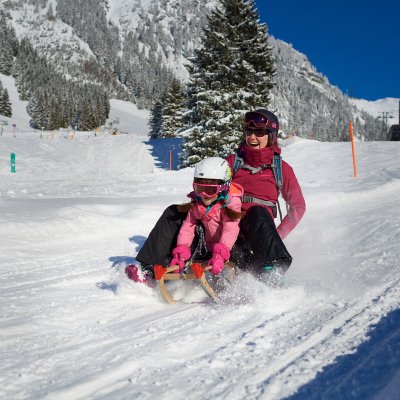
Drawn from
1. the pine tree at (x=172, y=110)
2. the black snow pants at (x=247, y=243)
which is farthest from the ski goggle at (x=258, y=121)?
the pine tree at (x=172, y=110)

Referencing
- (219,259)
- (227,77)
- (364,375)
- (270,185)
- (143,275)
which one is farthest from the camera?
(227,77)

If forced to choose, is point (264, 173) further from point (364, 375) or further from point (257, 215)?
point (364, 375)

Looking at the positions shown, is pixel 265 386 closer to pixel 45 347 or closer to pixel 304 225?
pixel 45 347

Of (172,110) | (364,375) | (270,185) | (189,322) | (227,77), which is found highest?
(172,110)

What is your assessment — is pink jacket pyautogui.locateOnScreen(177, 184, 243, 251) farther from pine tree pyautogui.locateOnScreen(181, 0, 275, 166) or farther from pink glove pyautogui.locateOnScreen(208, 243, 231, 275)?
pine tree pyautogui.locateOnScreen(181, 0, 275, 166)

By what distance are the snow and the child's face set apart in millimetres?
787

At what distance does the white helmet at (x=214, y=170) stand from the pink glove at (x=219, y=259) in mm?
640

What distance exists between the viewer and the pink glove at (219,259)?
3.24 m

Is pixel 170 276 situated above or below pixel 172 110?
below

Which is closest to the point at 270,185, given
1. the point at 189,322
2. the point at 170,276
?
the point at 170,276

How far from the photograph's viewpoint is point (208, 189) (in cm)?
366

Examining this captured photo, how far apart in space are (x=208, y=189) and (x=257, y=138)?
1.19 metres

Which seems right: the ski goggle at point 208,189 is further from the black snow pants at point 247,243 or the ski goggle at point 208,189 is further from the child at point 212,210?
the black snow pants at point 247,243

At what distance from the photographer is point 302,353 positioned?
2.21 meters
